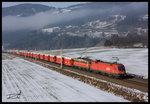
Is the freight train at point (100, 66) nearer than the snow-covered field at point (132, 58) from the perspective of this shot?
Yes

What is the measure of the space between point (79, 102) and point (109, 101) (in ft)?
11.4

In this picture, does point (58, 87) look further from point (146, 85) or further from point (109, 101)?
point (146, 85)

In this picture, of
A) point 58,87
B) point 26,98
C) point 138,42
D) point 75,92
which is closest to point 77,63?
point 58,87

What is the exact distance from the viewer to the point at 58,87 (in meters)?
33.4

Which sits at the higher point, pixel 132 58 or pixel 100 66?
pixel 100 66

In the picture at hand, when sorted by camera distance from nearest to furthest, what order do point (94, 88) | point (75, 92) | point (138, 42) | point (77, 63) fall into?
point (75, 92) < point (94, 88) < point (77, 63) < point (138, 42)

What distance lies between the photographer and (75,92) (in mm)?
29531

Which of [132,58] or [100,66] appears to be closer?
[100,66]

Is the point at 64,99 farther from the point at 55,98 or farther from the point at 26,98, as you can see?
the point at 26,98

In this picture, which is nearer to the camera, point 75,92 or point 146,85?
point 75,92

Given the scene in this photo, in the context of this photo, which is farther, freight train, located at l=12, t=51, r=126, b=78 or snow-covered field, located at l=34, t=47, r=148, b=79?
snow-covered field, located at l=34, t=47, r=148, b=79

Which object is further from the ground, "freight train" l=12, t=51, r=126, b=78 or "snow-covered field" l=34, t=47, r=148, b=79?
"freight train" l=12, t=51, r=126, b=78

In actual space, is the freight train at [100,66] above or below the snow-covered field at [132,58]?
above

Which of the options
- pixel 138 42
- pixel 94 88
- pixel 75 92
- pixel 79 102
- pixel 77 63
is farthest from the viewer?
pixel 138 42
